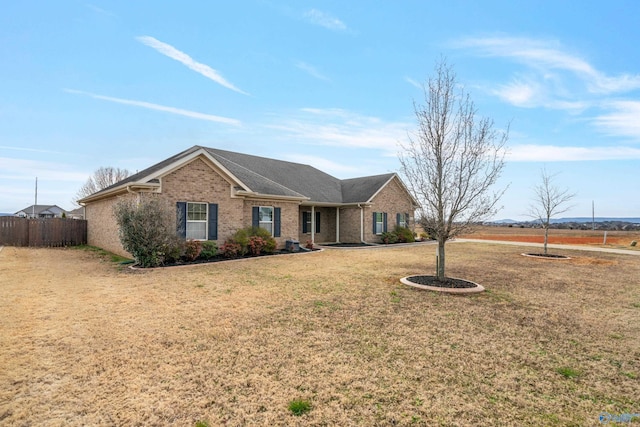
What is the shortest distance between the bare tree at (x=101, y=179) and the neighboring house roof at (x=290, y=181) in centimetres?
3148

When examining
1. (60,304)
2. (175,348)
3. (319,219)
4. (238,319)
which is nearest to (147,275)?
(60,304)

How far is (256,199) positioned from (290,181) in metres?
5.70

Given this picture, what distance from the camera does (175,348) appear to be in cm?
462

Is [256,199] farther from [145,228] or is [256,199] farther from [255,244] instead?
[145,228]

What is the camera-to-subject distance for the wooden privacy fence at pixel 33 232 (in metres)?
19.6

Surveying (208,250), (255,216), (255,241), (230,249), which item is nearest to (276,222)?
(255,216)

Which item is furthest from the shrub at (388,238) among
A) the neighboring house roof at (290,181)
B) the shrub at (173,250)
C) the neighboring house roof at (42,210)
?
the neighboring house roof at (42,210)

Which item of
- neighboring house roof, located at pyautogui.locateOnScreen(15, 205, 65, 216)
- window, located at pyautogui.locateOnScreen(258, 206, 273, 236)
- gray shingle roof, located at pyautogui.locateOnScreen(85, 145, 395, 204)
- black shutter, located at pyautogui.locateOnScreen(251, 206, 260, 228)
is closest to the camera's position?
black shutter, located at pyautogui.locateOnScreen(251, 206, 260, 228)

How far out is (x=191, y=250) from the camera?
1312 cm

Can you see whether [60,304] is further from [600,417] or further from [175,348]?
[600,417]

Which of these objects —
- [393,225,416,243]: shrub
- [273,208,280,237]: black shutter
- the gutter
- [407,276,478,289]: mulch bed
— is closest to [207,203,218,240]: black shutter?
the gutter

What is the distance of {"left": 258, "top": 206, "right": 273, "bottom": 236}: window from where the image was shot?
55.9ft

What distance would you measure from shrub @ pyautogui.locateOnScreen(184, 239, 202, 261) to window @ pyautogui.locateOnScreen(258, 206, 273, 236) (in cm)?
418

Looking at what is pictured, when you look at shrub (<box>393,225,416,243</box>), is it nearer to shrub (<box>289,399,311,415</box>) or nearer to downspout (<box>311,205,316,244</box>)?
downspout (<box>311,205,316,244</box>)
